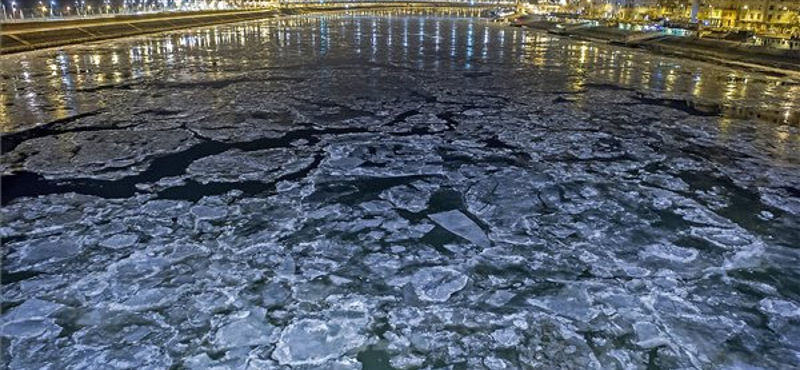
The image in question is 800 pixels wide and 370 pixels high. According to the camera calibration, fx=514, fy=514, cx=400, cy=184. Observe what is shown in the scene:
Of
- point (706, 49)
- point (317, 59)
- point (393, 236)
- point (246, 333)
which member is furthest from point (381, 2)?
point (246, 333)

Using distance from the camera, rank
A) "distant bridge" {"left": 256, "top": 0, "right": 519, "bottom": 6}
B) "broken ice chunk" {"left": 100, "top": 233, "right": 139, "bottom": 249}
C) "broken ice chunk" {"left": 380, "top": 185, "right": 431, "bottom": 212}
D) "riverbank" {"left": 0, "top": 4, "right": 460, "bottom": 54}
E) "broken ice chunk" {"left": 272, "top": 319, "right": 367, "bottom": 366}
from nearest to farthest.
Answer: "broken ice chunk" {"left": 272, "top": 319, "right": 367, "bottom": 366}
"broken ice chunk" {"left": 100, "top": 233, "right": 139, "bottom": 249}
"broken ice chunk" {"left": 380, "top": 185, "right": 431, "bottom": 212}
"riverbank" {"left": 0, "top": 4, "right": 460, "bottom": 54}
"distant bridge" {"left": 256, "top": 0, "right": 519, "bottom": 6}

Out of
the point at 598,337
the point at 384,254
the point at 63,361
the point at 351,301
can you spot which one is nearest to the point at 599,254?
the point at 598,337

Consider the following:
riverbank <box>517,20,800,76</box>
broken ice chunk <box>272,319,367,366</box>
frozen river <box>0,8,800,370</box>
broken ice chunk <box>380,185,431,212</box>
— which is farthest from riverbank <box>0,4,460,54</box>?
riverbank <box>517,20,800,76</box>

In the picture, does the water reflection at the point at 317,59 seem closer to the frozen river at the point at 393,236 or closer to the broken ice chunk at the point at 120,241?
the frozen river at the point at 393,236

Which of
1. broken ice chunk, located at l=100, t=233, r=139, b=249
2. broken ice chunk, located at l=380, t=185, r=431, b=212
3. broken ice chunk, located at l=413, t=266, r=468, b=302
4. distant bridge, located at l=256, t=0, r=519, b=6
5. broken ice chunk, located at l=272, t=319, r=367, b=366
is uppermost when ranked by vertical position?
distant bridge, located at l=256, t=0, r=519, b=6

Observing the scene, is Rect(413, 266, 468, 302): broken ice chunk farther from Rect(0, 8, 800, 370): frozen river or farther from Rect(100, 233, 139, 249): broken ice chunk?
Rect(100, 233, 139, 249): broken ice chunk

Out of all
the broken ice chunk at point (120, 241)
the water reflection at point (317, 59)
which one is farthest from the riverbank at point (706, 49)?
the broken ice chunk at point (120, 241)
